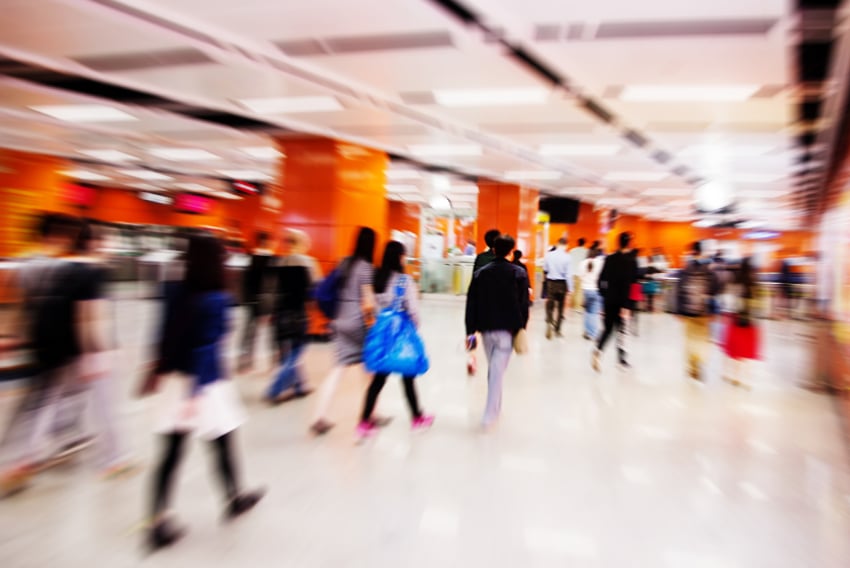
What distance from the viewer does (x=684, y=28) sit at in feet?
14.4

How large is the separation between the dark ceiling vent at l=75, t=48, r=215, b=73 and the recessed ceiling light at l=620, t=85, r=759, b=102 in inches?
199

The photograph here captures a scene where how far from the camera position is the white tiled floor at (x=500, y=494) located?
231cm

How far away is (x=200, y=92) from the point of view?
669 cm

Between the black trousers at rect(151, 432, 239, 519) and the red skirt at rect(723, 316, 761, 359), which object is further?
the red skirt at rect(723, 316, 761, 359)

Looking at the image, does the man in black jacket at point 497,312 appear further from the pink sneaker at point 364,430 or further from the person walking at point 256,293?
the person walking at point 256,293

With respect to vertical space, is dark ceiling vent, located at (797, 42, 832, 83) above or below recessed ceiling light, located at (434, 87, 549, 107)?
below

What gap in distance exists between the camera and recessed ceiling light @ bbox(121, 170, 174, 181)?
15.9 metres

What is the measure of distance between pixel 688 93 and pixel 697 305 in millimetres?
2612

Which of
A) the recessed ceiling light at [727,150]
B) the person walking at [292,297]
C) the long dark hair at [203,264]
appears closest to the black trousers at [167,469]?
the long dark hair at [203,264]

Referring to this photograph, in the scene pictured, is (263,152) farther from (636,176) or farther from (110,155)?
(636,176)

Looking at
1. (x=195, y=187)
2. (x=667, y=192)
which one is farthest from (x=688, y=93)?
(x=195, y=187)

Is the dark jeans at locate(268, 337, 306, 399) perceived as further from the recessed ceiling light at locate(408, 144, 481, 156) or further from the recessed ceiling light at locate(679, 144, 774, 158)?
the recessed ceiling light at locate(679, 144, 774, 158)

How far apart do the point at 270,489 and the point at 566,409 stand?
9.46 ft

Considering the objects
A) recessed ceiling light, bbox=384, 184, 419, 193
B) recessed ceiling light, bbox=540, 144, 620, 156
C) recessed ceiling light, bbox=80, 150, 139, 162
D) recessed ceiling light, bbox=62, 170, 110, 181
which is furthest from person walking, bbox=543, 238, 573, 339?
recessed ceiling light, bbox=62, 170, 110, 181
